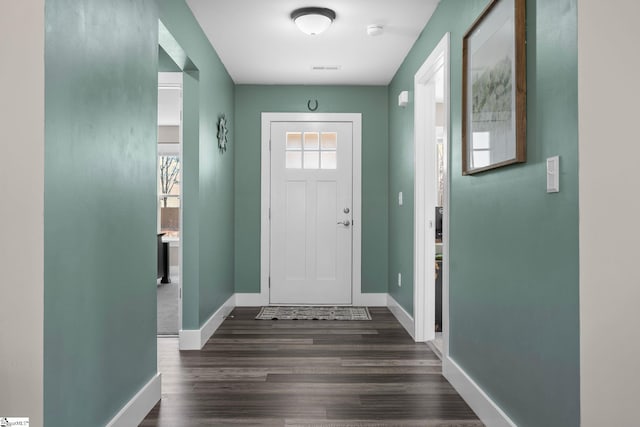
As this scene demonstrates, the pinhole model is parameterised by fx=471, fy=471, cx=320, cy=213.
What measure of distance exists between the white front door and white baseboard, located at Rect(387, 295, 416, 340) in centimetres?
48

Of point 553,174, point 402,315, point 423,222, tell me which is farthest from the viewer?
point 402,315

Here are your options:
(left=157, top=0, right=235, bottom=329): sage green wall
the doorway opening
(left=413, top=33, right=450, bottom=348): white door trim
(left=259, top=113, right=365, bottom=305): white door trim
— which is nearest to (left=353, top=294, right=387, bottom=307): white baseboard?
(left=259, top=113, right=365, bottom=305): white door trim

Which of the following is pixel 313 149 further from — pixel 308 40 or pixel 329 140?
pixel 308 40

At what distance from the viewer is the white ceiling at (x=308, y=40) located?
3.12m

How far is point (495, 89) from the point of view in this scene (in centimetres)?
210

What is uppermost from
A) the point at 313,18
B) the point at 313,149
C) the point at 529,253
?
the point at 313,18

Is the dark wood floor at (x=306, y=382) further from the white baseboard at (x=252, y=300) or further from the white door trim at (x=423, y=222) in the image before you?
the white baseboard at (x=252, y=300)

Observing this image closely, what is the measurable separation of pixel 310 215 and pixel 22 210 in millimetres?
3830

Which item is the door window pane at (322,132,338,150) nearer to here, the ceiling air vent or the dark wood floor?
the ceiling air vent

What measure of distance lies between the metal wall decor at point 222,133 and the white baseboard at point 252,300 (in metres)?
1.61

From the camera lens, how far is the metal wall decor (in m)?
4.16

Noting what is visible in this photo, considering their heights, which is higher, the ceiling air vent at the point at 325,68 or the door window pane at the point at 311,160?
the ceiling air vent at the point at 325,68

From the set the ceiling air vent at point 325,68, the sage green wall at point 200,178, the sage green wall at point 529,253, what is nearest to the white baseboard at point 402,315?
the sage green wall at point 529,253

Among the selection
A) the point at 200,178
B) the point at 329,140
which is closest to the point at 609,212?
the point at 200,178
